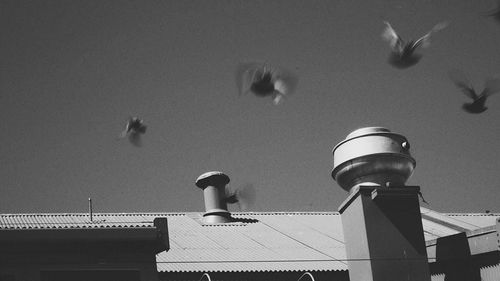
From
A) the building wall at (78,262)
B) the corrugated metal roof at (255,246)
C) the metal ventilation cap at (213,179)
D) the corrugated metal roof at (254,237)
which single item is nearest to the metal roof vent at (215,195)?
the metal ventilation cap at (213,179)

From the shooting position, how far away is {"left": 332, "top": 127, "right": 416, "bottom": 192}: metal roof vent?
14.6 metres

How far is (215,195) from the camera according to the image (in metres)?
20.8

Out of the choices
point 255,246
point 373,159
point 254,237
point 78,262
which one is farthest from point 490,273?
point 78,262

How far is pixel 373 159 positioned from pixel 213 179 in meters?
7.37

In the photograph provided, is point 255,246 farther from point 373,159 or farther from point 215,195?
point 373,159

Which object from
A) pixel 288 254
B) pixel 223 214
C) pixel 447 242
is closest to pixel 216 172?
→ pixel 223 214

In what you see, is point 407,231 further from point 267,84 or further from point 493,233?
point 267,84

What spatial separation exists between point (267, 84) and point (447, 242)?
19.4ft

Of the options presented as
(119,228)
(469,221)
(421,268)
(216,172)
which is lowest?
(421,268)

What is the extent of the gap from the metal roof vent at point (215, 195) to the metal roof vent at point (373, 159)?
6260 millimetres

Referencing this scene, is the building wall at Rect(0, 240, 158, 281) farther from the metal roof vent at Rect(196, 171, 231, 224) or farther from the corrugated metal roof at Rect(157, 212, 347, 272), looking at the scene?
the metal roof vent at Rect(196, 171, 231, 224)

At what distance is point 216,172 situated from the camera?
2097 centimetres

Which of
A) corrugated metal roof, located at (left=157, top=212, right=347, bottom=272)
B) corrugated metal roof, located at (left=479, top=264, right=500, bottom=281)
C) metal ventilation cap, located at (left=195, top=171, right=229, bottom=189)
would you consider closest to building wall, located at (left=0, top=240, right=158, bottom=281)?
corrugated metal roof, located at (left=157, top=212, right=347, bottom=272)

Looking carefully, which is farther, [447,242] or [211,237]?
[211,237]
